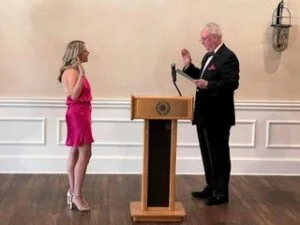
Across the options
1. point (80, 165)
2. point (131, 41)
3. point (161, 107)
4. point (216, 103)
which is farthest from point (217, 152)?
point (131, 41)

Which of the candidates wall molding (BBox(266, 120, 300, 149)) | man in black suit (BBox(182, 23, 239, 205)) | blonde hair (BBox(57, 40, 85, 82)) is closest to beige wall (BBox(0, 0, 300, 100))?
wall molding (BBox(266, 120, 300, 149))

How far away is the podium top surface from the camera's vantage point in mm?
4090

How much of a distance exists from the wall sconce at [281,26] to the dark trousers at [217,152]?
146 cm

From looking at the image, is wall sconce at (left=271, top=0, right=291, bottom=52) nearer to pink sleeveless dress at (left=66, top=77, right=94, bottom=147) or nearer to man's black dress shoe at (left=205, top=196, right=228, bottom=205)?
man's black dress shoe at (left=205, top=196, right=228, bottom=205)

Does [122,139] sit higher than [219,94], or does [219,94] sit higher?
[219,94]

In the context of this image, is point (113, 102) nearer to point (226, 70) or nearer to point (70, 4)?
point (70, 4)

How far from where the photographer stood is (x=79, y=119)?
4.26m

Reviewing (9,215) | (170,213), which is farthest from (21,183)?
(170,213)

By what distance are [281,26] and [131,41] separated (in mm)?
1502

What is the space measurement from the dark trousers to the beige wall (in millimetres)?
1083

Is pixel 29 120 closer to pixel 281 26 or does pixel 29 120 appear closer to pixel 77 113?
pixel 77 113

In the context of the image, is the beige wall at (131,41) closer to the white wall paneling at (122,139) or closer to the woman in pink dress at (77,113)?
the white wall paneling at (122,139)

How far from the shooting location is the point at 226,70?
4.44m

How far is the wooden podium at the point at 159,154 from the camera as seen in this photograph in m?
4.10
